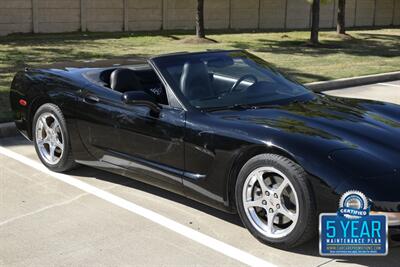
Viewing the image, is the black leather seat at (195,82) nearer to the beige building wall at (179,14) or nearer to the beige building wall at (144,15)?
the beige building wall at (144,15)

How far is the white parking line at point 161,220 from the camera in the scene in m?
3.92

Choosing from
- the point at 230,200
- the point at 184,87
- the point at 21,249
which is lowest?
the point at 21,249

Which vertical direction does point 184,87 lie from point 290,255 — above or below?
above

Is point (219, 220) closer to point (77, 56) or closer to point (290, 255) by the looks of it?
point (290, 255)

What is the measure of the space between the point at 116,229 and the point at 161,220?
1.23 feet

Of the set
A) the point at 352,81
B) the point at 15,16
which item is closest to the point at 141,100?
the point at 352,81

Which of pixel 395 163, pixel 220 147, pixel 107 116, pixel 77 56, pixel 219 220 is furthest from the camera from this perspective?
pixel 77 56

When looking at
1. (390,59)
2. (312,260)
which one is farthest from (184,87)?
(390,59)

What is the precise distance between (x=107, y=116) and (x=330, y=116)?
194 centimetres

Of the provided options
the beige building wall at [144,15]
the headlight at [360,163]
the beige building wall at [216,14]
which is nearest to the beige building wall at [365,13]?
the beige building wall at [216,14]

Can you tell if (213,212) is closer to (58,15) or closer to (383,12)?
(58,15)

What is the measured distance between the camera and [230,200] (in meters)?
4.23

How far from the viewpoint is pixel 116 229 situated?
440cm

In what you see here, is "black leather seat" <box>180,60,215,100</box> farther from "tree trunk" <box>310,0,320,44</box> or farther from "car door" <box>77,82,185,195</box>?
"tree trunk" <box>310,0,320,44</box>
